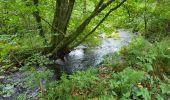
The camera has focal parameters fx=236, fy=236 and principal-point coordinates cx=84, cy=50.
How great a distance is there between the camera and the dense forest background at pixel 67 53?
17.1 feet

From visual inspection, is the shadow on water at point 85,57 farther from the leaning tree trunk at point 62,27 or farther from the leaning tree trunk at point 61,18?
the leaning tree trunk at point 61,18

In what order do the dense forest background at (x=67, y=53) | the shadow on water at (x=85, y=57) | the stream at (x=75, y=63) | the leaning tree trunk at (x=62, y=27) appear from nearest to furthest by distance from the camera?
the dense forest background at (x=67, y=53) → the stream at (x=75, y=63) → the leaning tree trunk at (x=62, y=27) → the shadow on water at (x=85, y=57)

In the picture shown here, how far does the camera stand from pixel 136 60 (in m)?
6.52

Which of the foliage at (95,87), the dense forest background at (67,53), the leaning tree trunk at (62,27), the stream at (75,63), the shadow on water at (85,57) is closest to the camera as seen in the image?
the foliage at (95,87)

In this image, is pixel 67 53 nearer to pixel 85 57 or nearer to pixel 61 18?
pixel 85 57

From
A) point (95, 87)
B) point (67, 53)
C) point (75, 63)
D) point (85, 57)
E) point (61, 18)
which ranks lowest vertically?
point (95, 87)

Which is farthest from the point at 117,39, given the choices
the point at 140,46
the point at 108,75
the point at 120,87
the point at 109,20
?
the point at 120,87

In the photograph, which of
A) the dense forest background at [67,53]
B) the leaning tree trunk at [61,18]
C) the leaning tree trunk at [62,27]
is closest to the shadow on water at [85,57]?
the dense forest background at [67,53]

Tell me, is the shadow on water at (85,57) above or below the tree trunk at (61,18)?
below

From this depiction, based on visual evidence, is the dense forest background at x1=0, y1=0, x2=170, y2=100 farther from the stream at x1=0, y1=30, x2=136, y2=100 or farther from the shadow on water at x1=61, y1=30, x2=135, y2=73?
the shadow on water at x1=61, y1=30, x2=135, y2=73

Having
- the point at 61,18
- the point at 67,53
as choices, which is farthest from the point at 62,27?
the point at 67,53

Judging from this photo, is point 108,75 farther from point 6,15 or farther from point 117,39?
point 117,39

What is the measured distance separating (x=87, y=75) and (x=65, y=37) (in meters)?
3.88

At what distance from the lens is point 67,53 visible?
10.6 metres
